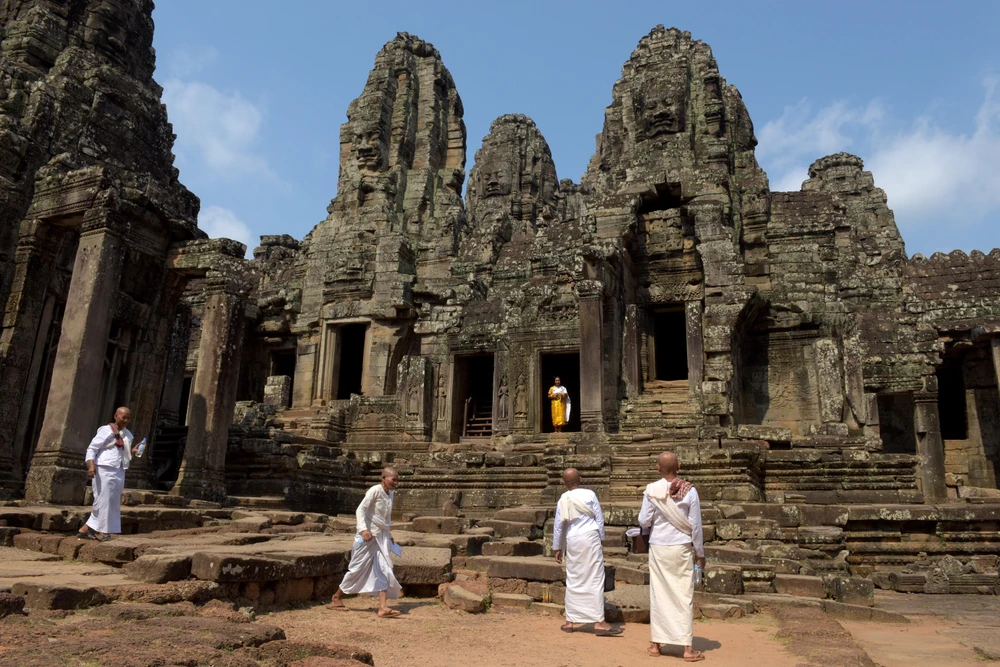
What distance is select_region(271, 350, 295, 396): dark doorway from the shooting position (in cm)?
2543

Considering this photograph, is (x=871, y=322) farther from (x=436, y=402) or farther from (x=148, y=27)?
(x=148, y=27)

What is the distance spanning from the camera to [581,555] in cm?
585

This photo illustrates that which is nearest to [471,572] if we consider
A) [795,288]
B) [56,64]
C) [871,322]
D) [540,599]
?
[540,599]

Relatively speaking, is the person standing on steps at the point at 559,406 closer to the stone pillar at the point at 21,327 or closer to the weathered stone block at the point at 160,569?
the stone pillar at the point at 21,327

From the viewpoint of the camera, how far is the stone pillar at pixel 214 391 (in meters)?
11.3

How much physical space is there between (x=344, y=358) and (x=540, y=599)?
19.4 metres

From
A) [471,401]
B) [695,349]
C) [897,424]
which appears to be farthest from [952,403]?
[471,401]

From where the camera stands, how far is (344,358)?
25.2m

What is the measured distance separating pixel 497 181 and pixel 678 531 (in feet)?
110

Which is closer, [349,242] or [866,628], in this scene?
[866,628]

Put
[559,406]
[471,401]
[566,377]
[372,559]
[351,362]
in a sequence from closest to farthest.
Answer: [372,559] < [559,406] < [471,401] < [566,377] < [351,362]

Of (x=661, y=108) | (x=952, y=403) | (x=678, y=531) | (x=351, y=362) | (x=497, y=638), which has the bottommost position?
(x=497, y=638)

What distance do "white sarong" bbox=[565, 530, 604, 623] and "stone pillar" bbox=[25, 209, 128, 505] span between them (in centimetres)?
678

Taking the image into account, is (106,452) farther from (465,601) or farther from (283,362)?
(283,362)
